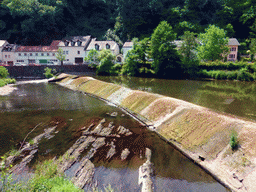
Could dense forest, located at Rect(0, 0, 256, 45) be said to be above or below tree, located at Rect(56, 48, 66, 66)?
above

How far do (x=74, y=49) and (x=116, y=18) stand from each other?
3193 cm

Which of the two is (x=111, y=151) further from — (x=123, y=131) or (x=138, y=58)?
(x=138, y=58)

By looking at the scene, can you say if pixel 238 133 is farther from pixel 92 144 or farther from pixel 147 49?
pixel 147 49

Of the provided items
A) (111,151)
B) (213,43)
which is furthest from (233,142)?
(213,43)

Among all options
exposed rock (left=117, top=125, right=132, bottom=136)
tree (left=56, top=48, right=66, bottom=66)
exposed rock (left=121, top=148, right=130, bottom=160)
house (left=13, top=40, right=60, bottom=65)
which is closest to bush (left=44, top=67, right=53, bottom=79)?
tree (left=56, top=48, right=66, bottom=66)

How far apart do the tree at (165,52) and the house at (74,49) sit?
3624 cm

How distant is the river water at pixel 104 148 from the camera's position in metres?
12.6

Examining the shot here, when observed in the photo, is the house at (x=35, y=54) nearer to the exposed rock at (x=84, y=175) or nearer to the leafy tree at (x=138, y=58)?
the leafy tree at (x=138, y=58)

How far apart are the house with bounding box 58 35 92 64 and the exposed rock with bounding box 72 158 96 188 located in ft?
248

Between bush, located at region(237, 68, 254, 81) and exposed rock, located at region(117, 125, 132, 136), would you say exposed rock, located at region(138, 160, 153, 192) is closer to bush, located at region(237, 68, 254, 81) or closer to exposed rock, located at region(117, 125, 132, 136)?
exposed rock, located at region(117, 125, 132, 136)

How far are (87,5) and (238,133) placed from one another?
110 meters

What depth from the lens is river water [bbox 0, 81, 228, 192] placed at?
12.6 metres

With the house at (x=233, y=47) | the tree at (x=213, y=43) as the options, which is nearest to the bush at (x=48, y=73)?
the tree at (x=213, y=43)

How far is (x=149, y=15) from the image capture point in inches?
3883
